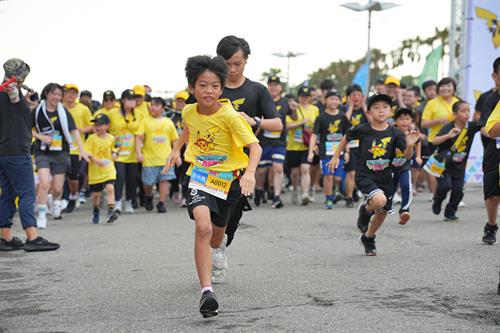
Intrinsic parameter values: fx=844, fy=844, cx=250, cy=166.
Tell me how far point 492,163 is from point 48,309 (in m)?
5.21

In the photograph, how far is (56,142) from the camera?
1257cm

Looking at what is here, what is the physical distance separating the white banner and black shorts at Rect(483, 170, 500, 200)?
971cm

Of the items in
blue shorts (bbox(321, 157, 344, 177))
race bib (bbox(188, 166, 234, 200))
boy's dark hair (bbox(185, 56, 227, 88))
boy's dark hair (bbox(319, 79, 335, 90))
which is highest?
boy's dark hair (bbox(319, 79, 335, 90))

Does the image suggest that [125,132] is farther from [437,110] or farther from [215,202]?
[215,202]

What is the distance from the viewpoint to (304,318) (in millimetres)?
5316

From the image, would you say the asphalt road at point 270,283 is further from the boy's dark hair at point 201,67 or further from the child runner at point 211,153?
the boy's dark hair at point 201,67

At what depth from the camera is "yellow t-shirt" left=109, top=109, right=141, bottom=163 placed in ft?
49.0

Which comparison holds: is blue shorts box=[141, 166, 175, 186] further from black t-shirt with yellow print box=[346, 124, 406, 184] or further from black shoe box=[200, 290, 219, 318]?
black shoe box=[200, 290, 219, 318]

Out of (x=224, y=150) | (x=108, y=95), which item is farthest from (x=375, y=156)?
(x=108, y=95)

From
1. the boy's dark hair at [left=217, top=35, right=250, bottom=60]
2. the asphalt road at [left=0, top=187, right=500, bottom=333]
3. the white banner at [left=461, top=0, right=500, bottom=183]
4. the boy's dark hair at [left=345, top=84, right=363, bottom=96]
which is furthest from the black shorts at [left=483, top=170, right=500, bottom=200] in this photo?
the white banner at [left=461, top=0, right=500, bottom=183]

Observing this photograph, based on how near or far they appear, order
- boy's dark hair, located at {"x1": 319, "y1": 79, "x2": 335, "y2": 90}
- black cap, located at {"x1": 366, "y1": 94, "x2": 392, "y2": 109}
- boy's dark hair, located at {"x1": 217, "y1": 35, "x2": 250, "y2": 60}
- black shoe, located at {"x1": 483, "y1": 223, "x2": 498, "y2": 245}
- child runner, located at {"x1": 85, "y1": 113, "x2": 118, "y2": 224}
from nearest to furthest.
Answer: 1. boy's dark hair, located at {"x1": 217, "y1": 35, "x2": 250, "y2": 60}
2. black cap, located at {"x1": 366, "y1": 94, "x2": 392, "y2": 109}
3. black shoe, located at {"x1": 483, "y1": 223, "x2": 498, "y2": 245}
4. child runner, located at {"x1": 85, "y1": 113, "x2": 118, "y2": 224}
5. boy's dark hair, located at {"x1": 319, "y1": 79, "x2": 335, "y2": 90}

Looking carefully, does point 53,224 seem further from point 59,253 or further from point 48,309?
point 48,309

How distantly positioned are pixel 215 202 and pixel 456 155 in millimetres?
6799

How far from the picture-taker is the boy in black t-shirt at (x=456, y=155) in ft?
38.9
